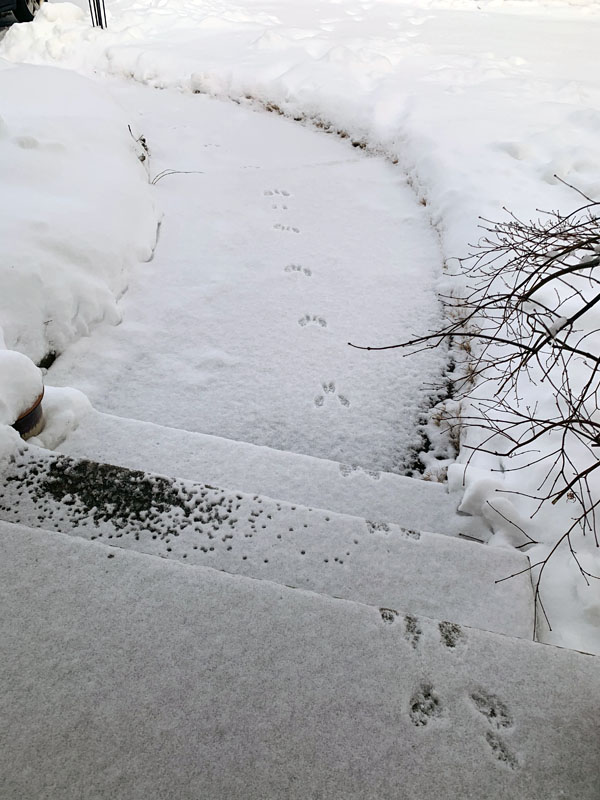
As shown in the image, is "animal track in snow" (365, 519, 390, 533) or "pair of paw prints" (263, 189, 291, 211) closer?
"animal track in snow" (365, 519, 390, 533)

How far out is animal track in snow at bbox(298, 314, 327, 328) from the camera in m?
2.58

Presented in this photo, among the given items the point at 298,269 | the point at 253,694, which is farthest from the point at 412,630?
the point at 298,269

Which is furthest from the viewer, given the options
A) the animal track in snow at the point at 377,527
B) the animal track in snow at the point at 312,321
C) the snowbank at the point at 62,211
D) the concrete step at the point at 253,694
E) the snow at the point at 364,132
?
the animal track in snow at the point at 312,321

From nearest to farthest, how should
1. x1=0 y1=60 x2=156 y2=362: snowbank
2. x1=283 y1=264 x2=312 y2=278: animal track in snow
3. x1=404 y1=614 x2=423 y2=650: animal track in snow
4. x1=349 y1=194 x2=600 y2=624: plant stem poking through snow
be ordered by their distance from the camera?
x1=404 y1=614 x2=423 y2=650: animal track in snow
x1=349 y1=194 x2=600 y2=624: plant stem poking through snow
x1=0 y1=60 x2=156 y2=362: snowbank
x1=283 y1=264 x2=312 y2=278: animal track in snow

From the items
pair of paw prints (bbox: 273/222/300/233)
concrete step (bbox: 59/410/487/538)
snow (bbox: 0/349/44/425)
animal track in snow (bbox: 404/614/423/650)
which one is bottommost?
concrete step (bbox: 59/410/487/538)

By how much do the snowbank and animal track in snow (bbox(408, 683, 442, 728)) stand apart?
164cm

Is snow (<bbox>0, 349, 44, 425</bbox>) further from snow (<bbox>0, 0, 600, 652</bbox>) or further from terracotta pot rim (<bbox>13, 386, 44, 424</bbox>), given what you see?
snow (<bbox>0, 0, 600, 652</bbox>)

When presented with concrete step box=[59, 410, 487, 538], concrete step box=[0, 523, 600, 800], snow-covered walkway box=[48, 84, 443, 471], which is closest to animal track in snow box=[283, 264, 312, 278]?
snow-covered walkway box=[48, 84, 443, 471]

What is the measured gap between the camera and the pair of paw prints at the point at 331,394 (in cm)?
219

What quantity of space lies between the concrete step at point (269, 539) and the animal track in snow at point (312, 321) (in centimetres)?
139

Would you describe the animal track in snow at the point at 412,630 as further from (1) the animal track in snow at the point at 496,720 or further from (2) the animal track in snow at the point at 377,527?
(2) the animal track in snow at the point at 377,527

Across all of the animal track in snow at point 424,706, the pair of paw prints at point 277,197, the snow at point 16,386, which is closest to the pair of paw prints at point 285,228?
the pair of paw prints at point 277,197

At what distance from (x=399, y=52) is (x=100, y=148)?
3623 mm

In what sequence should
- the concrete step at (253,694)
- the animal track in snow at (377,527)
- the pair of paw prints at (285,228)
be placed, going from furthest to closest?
the pair of paw prints at (285,228) < the animal track in snow at (377,527) < the concrete step at (253,694)
